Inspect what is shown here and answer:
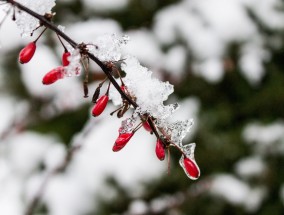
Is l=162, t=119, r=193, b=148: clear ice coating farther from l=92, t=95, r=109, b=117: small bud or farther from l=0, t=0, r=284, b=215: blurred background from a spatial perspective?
l=0, t=0, r=284, b=215: blurred background

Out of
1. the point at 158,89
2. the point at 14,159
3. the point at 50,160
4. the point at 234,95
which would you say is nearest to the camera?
the point at 158,89

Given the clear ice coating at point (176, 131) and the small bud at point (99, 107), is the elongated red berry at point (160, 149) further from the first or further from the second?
the small bud at point (99, 107)

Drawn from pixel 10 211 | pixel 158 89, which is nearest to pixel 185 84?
pixel 10 211

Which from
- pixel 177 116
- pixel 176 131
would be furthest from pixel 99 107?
pixel 177 116

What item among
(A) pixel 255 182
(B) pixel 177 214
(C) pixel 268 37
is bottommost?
(A) pixel 255 182

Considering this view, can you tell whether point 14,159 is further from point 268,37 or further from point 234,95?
point 268,37

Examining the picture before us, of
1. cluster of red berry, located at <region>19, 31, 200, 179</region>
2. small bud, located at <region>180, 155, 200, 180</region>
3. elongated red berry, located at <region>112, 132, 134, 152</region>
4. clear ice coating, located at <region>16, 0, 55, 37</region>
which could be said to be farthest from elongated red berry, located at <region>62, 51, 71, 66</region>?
small bud, located at <region>180, 155, 200, 180</region>

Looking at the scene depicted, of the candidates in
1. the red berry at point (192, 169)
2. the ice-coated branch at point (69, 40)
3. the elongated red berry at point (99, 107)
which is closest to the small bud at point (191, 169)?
the red berry at point (192, 169)
